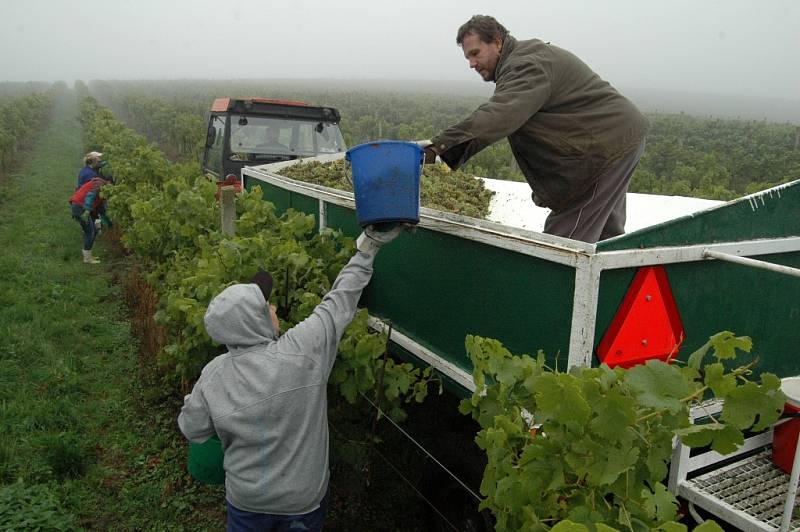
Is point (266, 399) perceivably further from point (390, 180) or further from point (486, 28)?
point (486, 28)

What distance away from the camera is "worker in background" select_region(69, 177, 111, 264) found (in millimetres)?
9367

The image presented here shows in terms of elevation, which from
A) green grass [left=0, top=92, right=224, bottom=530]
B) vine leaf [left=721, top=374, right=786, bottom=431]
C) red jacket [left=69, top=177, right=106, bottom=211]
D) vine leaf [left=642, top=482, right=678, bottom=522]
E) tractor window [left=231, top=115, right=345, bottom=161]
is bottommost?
green grass [left=0, top=92, right=224, bottom=530]

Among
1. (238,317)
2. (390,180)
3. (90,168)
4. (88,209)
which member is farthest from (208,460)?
(90,168)

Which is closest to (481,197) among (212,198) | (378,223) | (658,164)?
(212,198)

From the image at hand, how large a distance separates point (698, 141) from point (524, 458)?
3582 cm

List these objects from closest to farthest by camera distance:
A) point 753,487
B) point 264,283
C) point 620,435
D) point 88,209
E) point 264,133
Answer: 1. point 620,435
2. point 753,487
3. point 264,283
4. point 264,133
5. point 88,209

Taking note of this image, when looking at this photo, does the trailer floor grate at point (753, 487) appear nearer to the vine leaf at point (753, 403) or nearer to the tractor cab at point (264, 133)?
the vine leaf at point (753, 403)

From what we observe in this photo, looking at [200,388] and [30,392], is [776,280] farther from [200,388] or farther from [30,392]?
[30,392]

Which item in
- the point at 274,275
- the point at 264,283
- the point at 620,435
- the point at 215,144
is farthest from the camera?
the point at 215,144

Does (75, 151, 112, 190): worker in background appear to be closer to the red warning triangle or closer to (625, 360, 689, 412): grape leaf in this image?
the red warning triangle

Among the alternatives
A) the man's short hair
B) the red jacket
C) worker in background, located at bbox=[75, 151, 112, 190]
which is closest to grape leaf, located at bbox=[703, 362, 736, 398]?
the man's short hair

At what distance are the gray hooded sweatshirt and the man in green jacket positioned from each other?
3.23 feet

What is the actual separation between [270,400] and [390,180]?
95cm

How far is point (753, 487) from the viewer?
216cm
